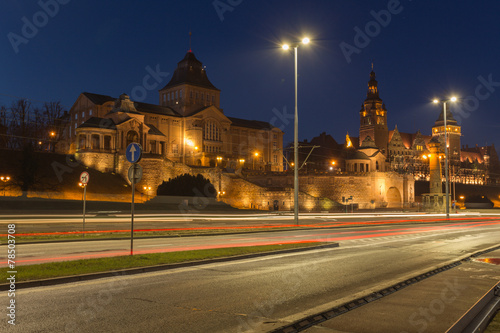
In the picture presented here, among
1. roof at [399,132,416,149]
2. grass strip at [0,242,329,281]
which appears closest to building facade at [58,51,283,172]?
grass strip at [0,242,329,281]

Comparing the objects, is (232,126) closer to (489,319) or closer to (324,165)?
(324,165)

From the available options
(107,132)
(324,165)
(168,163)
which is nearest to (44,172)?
(107,132)

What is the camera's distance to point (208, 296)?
9070 mm

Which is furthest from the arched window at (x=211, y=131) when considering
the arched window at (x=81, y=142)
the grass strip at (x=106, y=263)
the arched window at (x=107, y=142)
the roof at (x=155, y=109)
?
the grass strip at (x=106, y=263)

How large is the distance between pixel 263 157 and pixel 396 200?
110ft

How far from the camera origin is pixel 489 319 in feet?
24.6

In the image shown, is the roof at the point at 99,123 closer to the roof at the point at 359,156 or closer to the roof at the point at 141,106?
the roof at the point at 141,106

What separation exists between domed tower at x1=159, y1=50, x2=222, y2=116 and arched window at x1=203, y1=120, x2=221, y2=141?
3.99 metres

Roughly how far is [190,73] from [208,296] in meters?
97.5

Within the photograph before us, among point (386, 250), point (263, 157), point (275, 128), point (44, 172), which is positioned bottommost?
point (386, 250)

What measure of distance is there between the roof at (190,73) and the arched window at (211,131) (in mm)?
10170

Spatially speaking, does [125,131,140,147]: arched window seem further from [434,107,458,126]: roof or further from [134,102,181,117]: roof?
[434,107,458,126]: roof

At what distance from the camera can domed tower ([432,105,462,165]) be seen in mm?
174500

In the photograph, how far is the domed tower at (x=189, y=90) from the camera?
9994cm
